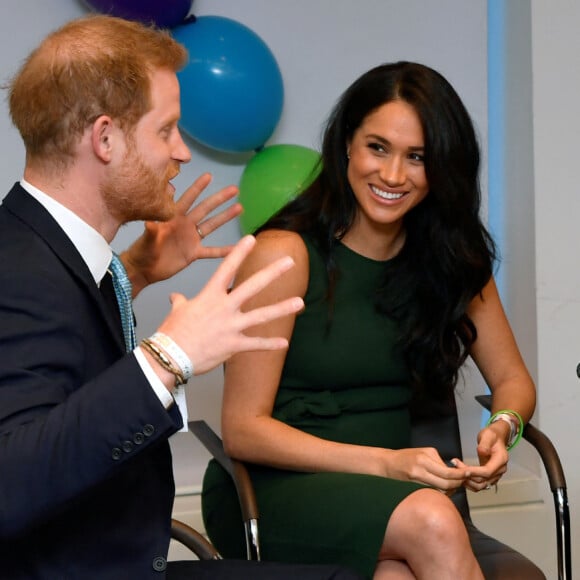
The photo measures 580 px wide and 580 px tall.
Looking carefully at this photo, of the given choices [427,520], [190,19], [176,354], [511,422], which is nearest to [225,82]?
[190,19]

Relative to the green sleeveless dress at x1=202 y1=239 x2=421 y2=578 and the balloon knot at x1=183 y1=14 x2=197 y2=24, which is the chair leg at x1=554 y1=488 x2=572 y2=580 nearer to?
the green sleeveless dress at x1=202 y1=239 x2=421 y2=578

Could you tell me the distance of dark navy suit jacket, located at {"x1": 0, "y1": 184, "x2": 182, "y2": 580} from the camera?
1205 millimetres

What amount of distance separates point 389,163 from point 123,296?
2.92 feet

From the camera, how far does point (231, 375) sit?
219cm

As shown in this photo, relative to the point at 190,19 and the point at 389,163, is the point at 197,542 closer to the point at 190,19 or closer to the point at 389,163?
the point at 389,163

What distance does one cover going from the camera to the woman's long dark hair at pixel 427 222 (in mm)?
2299

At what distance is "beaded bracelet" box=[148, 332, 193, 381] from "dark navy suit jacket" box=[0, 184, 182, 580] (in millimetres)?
42

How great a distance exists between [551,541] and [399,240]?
5.61ft

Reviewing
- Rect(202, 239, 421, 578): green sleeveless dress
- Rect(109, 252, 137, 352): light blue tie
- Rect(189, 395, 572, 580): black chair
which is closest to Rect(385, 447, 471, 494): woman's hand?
Rect(202, 239, 421, 578): green sleeveless dress

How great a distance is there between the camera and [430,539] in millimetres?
1779

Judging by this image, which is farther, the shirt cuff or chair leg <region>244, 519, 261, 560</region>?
chair leg <region>244, 519, 261, 560</region>

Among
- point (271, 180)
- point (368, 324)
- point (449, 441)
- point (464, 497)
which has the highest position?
point (271, 180)

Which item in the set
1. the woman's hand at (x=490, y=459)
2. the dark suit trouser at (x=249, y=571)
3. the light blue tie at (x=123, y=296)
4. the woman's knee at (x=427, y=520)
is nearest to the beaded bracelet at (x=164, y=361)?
the light blue tie at (x=123, y=296)

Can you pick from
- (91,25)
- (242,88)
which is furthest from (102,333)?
(242,88)
